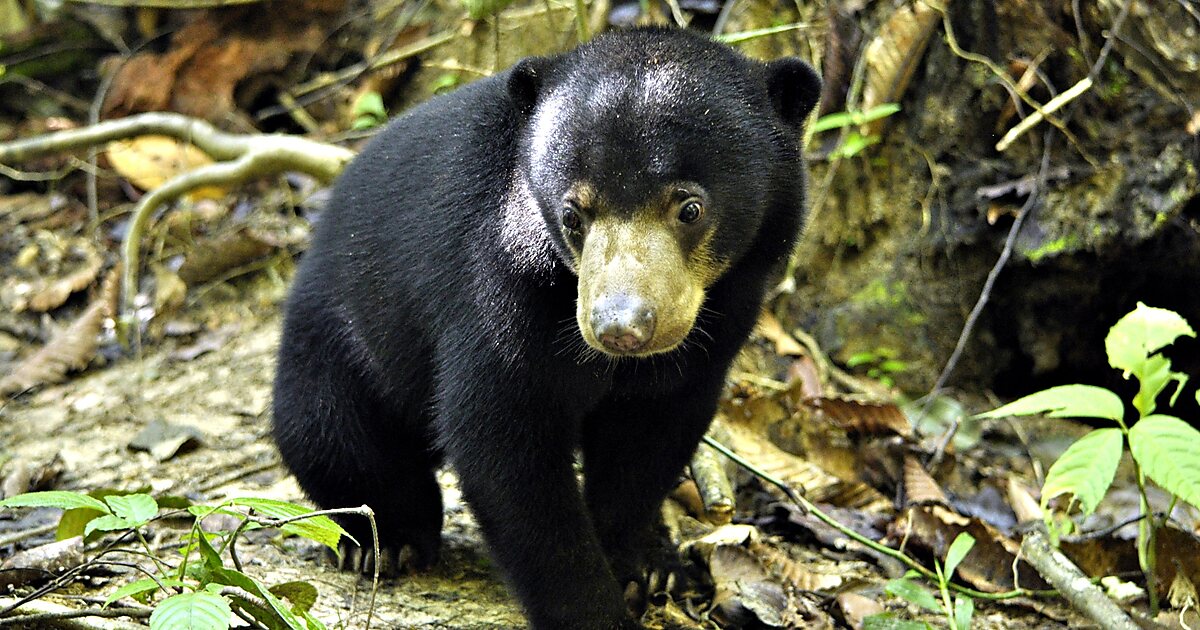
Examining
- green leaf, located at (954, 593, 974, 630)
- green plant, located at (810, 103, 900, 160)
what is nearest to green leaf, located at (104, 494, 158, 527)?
green leaf, located at (954, 593, 974, 630)

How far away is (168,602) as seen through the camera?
8.16ft

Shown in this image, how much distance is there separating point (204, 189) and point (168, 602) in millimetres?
4874

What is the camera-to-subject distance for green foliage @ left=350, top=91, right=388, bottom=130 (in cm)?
729

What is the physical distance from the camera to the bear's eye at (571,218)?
3.29 metres

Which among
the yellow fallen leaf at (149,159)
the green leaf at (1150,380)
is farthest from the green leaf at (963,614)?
the yellow fallen leaf at (149,159)

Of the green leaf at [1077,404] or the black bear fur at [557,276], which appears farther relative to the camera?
the green leaf at [1077,404]

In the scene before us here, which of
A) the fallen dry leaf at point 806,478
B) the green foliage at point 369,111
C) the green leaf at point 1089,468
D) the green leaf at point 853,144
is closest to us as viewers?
the green leaf at point 1089,468

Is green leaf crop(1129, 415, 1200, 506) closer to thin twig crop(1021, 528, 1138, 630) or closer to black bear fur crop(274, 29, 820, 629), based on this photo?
thin twig crop(1021, 528, 1138, 630)

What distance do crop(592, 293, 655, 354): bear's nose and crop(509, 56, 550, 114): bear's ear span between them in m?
0.83

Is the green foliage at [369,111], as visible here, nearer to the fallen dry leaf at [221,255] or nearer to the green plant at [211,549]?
the fallen dry leaf at [221,255]

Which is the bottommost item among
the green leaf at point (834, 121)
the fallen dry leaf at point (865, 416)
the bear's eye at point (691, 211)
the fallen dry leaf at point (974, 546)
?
the fallen dry leaf at point (974, 546)

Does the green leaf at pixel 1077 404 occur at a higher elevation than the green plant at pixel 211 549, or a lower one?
lower

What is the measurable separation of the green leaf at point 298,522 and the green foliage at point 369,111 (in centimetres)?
463

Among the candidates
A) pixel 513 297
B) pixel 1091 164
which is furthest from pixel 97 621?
pixel 1091 164
